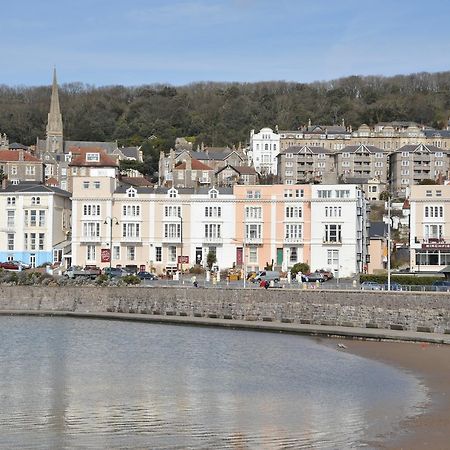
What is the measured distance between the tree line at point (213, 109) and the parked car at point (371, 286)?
88.0 meters

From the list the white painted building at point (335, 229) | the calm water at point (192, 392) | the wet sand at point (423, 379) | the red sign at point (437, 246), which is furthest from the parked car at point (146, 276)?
the wet sand at point (423, 379)

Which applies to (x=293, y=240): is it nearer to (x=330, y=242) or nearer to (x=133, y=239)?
(x=330, y=242)

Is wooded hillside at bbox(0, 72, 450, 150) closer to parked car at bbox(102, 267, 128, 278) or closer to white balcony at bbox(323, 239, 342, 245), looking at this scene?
white balcony at bbox(323, 239, 342, 245)

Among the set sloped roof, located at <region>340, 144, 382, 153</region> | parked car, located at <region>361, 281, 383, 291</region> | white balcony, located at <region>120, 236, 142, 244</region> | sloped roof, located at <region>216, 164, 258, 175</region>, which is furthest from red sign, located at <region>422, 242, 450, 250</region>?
sloped roof, located at <region>340, 144, 382, 153</region>

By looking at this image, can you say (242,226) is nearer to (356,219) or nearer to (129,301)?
(356,219)

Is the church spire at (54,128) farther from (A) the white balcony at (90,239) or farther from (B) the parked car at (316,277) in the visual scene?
(B) the parked car at (316,277)

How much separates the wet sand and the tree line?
340ft

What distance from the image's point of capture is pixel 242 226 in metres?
78.6

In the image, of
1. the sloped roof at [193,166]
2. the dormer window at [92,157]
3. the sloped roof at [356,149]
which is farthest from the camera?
the sloped roof at [356,149]

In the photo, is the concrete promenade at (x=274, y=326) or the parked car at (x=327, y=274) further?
the parked car at (x=327, y=274)

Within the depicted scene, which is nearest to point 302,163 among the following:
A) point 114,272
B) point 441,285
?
point 114,272

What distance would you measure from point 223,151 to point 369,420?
11368 cm

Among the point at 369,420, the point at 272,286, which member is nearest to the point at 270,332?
the point at 272,286

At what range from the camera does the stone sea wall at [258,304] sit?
5025 centimetres
